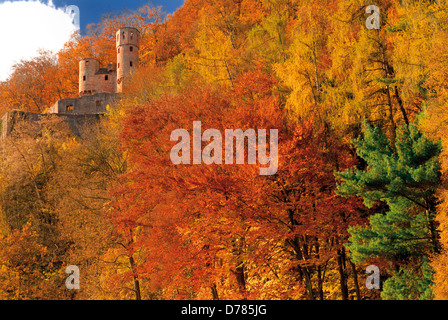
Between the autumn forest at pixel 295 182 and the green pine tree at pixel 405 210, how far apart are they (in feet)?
0.13

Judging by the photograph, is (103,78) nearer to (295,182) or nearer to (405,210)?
(295,182)

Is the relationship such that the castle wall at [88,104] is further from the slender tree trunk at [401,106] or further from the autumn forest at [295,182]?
the slender tree trunk at [401,106]

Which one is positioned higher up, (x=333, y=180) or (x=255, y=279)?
(x=333, y=180)

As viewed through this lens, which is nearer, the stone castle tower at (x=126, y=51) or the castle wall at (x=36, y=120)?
the castle wall at (x=36, y=120)

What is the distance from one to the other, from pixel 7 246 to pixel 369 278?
61.5 ft

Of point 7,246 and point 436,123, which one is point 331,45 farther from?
point 7,246

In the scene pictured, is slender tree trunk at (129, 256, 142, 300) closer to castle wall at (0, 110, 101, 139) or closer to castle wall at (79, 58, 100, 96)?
castle wall at (0, 110, 101, 139)

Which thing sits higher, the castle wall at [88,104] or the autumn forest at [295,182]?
the castle wall at [88,104]

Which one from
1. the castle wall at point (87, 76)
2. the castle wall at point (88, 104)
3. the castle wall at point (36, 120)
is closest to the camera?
the castle wall at point (36, 120)

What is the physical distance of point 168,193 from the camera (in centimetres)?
1326

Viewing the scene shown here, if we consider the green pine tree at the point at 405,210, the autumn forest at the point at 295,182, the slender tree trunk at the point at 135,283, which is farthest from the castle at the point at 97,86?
the green pine tree at the point at 405,210

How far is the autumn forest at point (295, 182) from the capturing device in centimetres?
1005

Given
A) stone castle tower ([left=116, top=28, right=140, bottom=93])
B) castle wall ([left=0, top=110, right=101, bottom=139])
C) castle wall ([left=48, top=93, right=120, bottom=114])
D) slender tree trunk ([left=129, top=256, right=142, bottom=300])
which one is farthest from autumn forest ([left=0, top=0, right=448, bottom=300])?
stone castle tower ([left=116, top=28, right=140, bottom=93])
